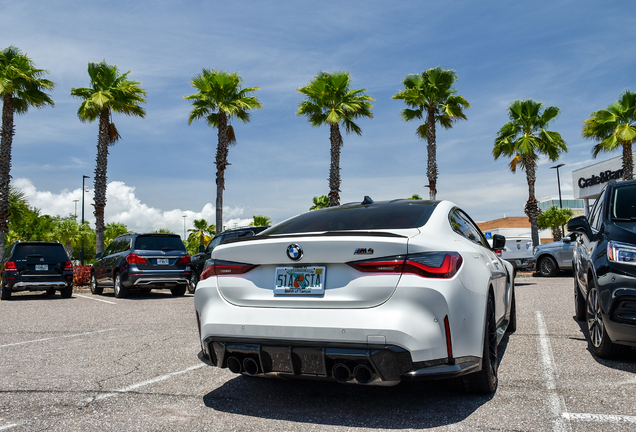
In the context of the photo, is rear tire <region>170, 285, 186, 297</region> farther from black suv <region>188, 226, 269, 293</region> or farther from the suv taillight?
the suv taillight

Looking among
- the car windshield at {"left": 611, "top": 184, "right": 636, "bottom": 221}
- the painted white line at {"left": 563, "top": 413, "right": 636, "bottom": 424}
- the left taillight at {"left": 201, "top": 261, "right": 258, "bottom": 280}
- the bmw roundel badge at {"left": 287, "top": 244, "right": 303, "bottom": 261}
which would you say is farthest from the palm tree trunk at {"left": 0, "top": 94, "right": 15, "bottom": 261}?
the painted white line at {"left": 563, "top": 413, "right": 636, "bottom": 424}

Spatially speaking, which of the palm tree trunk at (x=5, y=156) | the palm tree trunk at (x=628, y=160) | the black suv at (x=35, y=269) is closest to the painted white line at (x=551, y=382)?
the black suv at (x=35, y=269)

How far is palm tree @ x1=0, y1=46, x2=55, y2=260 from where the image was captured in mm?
20503

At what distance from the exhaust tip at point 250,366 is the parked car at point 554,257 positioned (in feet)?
50.1

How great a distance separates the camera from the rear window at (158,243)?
1327 cm

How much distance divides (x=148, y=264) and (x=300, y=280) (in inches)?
422

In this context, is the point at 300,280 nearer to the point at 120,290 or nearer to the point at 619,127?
the point at 120,290

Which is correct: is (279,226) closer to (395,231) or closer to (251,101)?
(395,231)

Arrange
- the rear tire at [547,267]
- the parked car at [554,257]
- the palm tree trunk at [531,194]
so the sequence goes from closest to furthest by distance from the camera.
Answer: the parked car at [554,257], the rear tire at [547,267], the palm tree trunk at [531,194]

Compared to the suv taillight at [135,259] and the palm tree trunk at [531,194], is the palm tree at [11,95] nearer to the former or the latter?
the suv taillight at [135,259]

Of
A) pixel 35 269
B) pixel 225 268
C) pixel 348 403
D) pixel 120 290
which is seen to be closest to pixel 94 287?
pixel 35 269

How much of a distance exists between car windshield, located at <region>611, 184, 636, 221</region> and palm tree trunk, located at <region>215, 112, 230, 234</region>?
20189 millimetres

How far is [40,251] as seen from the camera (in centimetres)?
1419

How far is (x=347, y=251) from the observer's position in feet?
10.3
